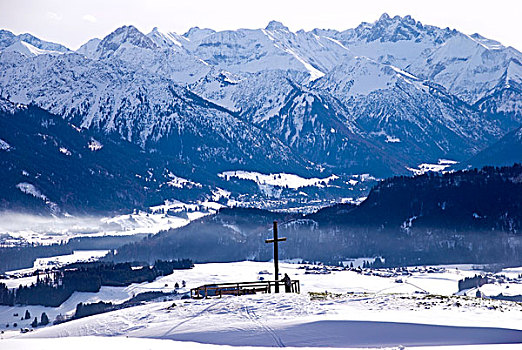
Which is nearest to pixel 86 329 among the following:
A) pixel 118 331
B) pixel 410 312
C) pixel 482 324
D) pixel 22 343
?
Result: pixel 118 331

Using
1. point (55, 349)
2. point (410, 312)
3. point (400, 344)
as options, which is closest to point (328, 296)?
point (410, 312)

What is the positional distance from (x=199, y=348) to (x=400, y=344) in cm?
1723

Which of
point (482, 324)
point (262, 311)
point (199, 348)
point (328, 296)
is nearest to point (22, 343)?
point (199, 348)

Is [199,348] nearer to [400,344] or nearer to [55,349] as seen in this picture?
[55,349]

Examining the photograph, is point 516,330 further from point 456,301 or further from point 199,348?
point 199,348

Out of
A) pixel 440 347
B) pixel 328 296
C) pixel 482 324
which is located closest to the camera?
pixel 440 347

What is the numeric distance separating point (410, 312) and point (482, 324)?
848cm

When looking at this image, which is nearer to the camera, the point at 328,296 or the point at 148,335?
the point at 148,335

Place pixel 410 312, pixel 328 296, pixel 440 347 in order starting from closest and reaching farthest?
pixel 440 347 → pixel 410 312 → pixel 328 296

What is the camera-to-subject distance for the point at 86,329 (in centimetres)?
8931

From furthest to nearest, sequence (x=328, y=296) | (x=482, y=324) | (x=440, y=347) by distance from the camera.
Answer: (x=328, y=296)
(x=482, y=324)
(x=440, y=347)

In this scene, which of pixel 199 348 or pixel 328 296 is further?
pixel 328 296

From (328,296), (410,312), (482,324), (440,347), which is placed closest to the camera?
(440,347)

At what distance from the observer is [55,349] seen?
7450cm
